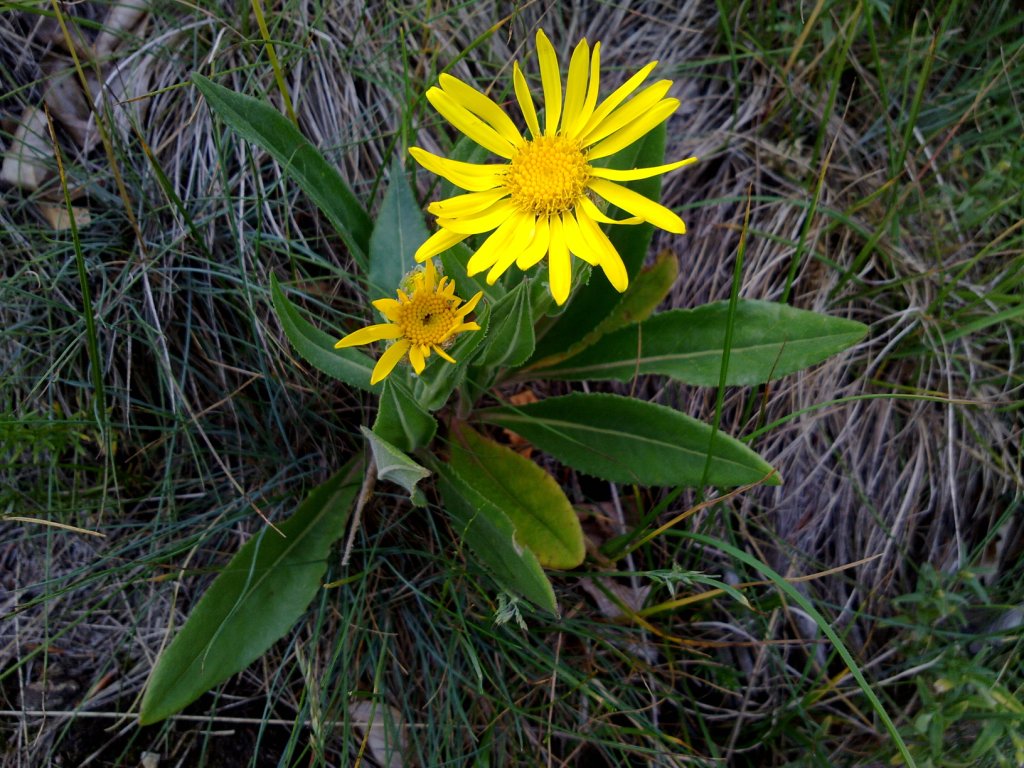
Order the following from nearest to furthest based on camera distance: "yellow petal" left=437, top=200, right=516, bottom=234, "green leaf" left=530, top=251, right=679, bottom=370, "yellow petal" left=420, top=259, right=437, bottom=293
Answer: "yellow petal" left=437, top=200, right=516, bottom=234 → "yellow petal" left=420, top=259, right=437, bottom=293 → "green leaf" left=530, top=251, right=679, bottom=370

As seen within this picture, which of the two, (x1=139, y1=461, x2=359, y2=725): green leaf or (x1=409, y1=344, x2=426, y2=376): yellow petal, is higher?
(x1=409, y1=344, x2=426, y2=376): yellow petal

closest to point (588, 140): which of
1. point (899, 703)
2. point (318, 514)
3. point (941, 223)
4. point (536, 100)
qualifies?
point (536, 100)

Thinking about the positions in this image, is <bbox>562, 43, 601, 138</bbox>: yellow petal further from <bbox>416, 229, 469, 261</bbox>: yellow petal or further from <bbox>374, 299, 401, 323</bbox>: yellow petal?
<bbox>374, 299, 401, 323</bbox>: yellow petal

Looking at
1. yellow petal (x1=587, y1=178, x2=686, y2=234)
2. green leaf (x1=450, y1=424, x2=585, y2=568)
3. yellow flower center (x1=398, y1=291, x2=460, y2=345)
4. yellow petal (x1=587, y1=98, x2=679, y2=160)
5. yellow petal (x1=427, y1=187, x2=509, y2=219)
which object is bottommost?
green leaf (x1=450, y1=424, x2=585, y2=568)

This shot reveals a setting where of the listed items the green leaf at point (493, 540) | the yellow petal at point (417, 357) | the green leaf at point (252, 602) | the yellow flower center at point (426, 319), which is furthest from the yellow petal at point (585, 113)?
the green leaf at point (252, 602)

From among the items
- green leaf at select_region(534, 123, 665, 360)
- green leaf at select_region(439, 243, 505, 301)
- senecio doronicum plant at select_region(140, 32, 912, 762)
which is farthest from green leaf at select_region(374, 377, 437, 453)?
green leaf at select_region(534, 123, 665, 360)

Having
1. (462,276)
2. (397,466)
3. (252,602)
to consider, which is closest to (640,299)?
(462,276)

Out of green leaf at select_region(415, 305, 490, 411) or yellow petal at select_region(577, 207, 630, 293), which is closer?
yellow petal at select_region(577, 207, 630, 293)

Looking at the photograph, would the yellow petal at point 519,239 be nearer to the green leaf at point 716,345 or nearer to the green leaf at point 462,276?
the green leaf at point 462,276
